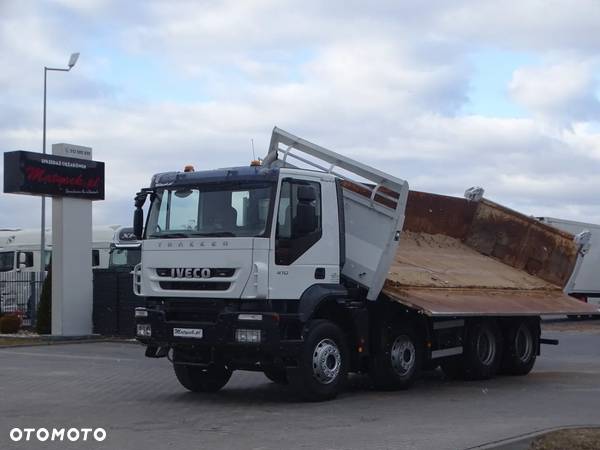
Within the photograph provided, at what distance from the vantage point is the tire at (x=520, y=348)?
54.0 feet

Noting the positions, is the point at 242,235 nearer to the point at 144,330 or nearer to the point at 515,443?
the point at 144,330

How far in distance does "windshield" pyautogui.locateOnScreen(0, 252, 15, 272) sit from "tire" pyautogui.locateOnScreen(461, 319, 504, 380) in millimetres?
22616

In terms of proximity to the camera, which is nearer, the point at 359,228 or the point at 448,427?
the point at 448,427

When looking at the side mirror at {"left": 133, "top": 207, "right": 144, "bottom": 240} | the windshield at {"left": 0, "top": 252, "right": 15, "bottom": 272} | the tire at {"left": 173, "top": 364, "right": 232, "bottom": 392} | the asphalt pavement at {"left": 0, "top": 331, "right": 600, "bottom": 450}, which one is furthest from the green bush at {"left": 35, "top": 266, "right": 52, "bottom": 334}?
the side mirror at {"left": 133, "top": 207, "right": 144, "bottom": 240}

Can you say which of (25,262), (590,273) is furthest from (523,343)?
(25,262)

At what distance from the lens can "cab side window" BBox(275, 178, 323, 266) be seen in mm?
12070

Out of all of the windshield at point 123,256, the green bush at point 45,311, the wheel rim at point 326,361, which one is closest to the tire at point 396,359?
the wheel rim at point 326,361

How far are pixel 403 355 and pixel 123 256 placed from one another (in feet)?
57.5

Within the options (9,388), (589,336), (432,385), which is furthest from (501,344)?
(589,336)

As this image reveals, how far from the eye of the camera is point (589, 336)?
88.7 ft

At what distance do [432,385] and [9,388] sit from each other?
657 cm

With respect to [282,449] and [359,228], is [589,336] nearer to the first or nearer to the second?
[359,228]

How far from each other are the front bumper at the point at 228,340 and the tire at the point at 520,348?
5.77 m

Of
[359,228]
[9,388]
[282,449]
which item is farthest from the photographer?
[9,388]
